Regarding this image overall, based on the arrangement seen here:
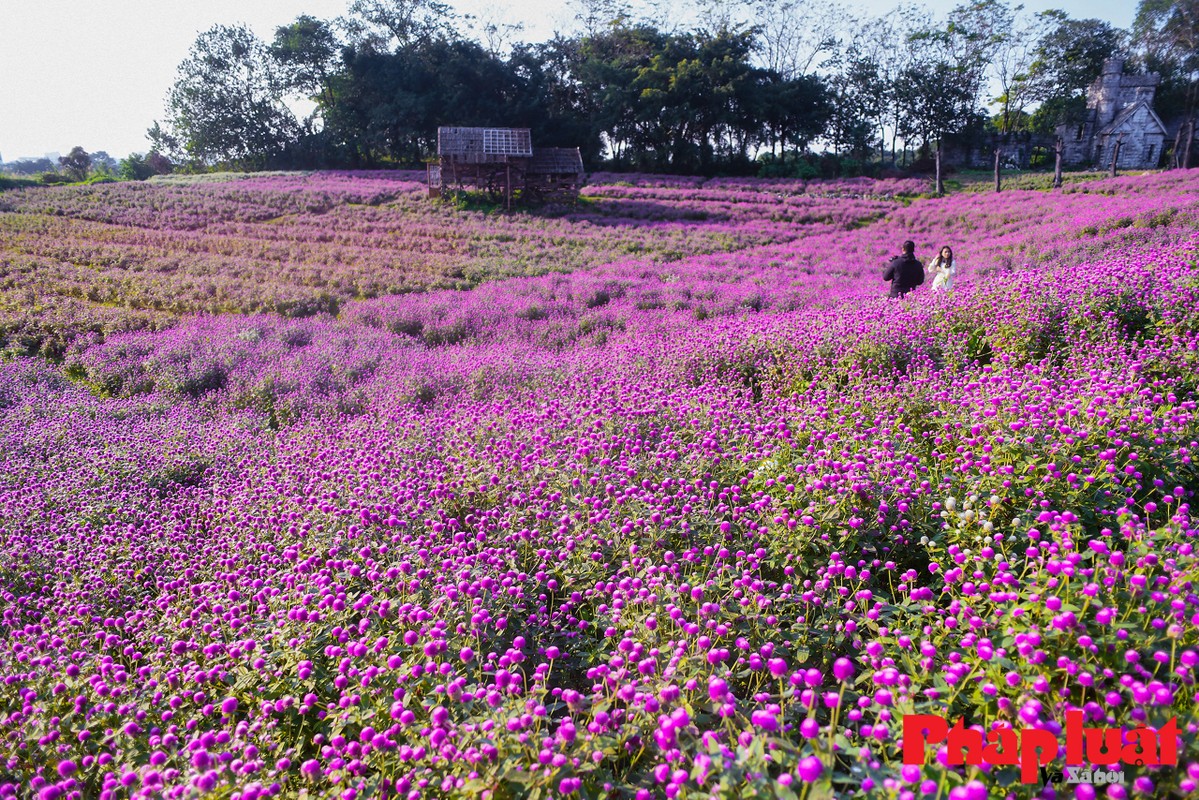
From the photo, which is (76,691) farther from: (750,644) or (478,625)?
(750,644)

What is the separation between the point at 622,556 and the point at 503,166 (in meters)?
35.0

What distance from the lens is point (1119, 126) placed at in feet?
167

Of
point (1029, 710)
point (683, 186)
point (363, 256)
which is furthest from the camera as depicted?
point (683, 186)

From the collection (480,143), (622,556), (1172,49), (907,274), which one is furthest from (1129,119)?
(622,556)

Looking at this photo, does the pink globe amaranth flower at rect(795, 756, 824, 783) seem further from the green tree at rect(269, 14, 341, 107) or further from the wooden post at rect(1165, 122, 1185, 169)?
the green tree at rect(269, 14, 341, 107)

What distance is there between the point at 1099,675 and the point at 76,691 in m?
4.49

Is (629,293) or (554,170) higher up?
(554,170)

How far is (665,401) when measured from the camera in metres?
6.11

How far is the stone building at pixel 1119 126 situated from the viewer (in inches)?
1986

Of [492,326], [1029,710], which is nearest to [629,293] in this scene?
[492,326]

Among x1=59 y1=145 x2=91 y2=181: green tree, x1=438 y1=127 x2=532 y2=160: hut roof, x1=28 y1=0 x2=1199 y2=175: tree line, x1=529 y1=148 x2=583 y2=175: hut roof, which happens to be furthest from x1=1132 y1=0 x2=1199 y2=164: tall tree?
x1=59 y1=145 x2=91 y2=181: green tree

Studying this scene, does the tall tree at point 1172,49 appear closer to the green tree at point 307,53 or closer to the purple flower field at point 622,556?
the purple flower field at point 622,556

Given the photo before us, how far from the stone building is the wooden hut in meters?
44.9

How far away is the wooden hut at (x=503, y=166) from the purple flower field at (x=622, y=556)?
86.2 ft
